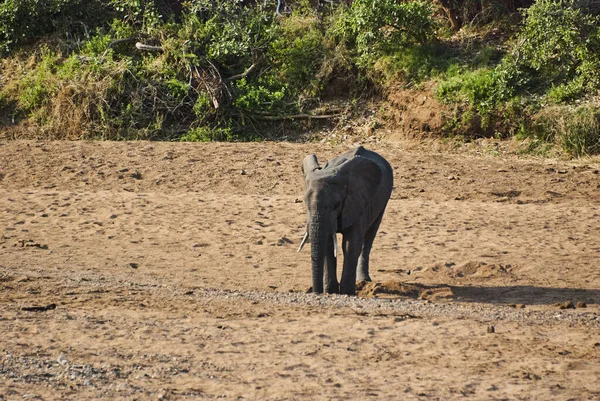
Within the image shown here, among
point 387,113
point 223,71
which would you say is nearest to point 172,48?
point 223,71

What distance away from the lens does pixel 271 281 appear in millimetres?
9906

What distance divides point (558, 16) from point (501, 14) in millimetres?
2350

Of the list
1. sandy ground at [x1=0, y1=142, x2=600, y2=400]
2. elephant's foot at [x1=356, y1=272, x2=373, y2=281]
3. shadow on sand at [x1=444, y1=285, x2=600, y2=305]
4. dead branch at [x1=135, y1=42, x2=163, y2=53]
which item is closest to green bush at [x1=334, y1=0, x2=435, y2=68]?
sandy ground at [x1=0, y1=142, x2=600, y2=400]

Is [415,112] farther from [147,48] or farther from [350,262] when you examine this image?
[350,262]

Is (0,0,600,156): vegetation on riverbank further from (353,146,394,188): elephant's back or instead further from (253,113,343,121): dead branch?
(353,146,394,188): elephant's back

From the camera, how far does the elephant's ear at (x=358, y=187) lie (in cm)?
903

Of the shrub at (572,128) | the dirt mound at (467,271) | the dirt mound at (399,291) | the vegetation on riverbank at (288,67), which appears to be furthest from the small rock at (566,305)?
the vegetation on riverbank at (288,67)

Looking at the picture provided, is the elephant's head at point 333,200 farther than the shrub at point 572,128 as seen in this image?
No

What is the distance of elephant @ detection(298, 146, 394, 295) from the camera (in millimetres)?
8766

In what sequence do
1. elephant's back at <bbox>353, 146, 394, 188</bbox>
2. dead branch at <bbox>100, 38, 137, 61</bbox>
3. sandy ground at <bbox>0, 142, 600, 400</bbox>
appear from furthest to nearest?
dead branch at <bbox>100, 38, 137, 61</bbox>, elephant's back at <bbox>353, 146, 394, 188</bbox>, sandy ground at <bbox>0, 142, 600, 400</bbox>

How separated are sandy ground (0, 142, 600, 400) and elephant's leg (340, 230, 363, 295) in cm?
24

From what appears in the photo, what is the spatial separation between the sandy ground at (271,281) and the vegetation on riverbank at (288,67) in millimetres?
1549

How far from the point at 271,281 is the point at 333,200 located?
59.5 inches

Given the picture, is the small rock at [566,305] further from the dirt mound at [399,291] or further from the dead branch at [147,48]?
the dead branch at [147,48]
